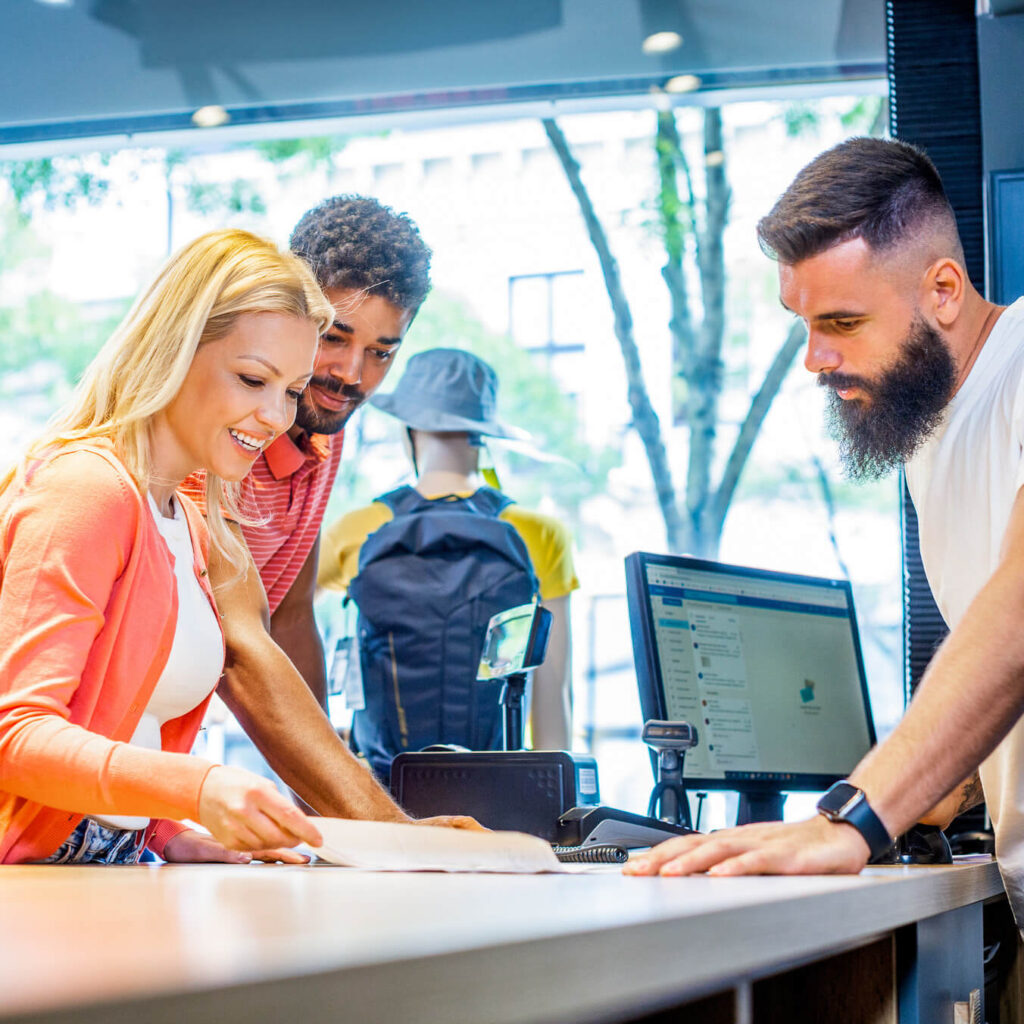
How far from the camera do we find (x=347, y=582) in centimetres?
286

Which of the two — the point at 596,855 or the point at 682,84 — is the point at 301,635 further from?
the point at 682,84

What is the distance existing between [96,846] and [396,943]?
857 millimetres

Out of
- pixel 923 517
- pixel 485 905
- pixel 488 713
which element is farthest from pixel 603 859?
pixel 488 713

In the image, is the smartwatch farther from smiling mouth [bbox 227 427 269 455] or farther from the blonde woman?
smiling mouth [bbox 227 427 269 455]

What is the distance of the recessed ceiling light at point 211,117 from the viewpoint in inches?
160

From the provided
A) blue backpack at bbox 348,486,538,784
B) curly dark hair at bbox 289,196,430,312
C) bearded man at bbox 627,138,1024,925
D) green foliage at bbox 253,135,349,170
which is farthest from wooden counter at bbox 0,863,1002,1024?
green foliage at bbox 253,135,349,170

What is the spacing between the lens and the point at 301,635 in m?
1.97

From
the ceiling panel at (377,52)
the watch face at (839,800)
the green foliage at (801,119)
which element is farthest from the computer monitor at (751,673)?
the green foliage at (801,119)

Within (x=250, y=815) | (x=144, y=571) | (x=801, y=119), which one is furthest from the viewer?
(x=801, y=119)

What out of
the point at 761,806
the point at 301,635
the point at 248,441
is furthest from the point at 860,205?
the point at 301,635

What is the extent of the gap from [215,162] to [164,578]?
13.7 ft

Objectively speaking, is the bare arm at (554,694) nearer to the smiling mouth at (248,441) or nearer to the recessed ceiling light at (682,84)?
the smiling mouth at (248,441)

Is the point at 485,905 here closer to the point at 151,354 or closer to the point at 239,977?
the point at 239,977

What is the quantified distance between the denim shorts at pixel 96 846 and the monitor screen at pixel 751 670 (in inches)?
33.4
